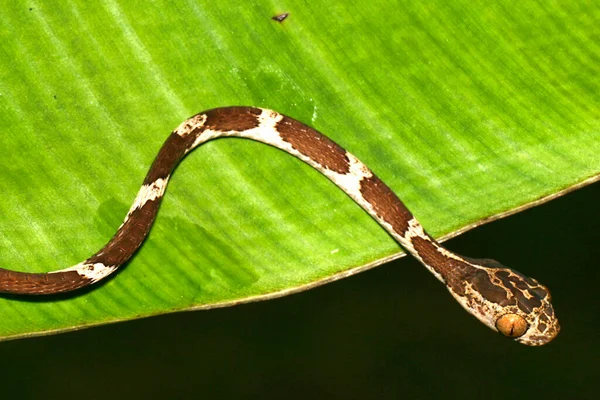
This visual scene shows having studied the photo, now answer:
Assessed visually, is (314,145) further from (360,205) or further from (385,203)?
(385,203)

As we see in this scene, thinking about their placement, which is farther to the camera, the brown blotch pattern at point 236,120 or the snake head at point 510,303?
the snake head at point 510,303

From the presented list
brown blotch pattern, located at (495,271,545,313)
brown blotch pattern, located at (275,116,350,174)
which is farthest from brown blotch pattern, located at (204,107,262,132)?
brown blotch pattern, located at (495,271,545,313)

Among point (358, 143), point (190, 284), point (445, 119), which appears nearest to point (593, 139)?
point (445, 119)

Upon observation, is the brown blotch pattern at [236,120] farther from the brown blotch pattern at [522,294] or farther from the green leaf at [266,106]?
the brown blotch pattern at [522,294]

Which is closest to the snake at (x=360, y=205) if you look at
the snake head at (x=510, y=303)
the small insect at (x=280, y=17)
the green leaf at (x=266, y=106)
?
the snake head at (x=510, y=303)

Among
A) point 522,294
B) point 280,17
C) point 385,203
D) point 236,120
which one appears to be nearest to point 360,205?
point 385,203

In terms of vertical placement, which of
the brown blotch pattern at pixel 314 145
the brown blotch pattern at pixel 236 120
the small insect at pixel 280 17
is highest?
the small insect at pixel 280 17

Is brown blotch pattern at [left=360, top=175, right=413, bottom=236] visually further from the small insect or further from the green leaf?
the small insect

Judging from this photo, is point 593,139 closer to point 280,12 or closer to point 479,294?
point 479,294
